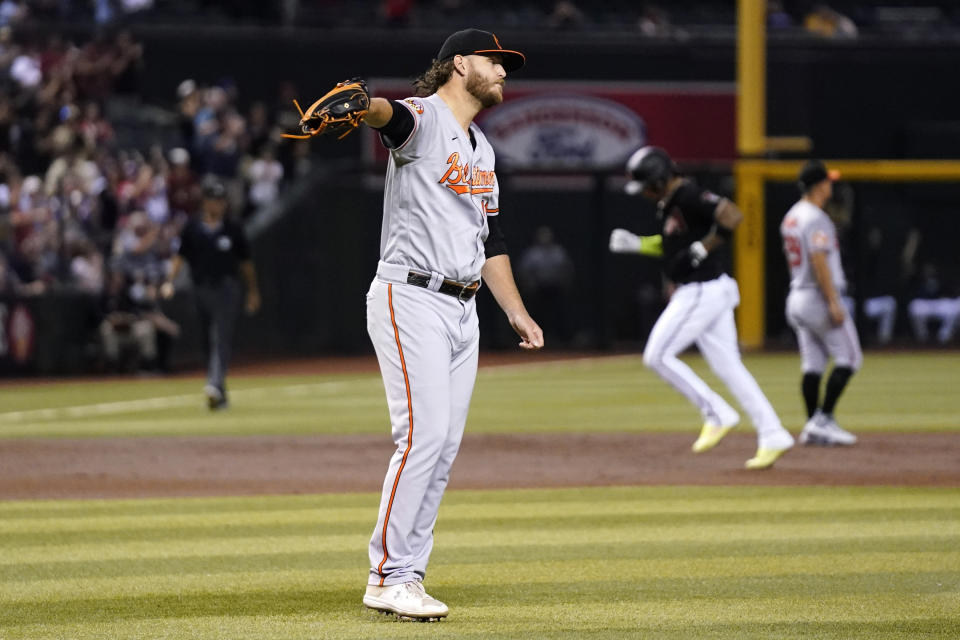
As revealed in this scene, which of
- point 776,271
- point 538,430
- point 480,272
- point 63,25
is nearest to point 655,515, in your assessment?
point 480,272

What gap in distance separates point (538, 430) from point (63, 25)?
566 inches

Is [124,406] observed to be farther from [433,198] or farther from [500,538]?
[433,198]

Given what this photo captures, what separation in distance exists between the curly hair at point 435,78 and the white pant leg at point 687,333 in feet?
14.9

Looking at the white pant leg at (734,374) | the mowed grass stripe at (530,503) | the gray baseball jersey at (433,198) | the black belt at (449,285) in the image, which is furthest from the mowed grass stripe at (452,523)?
the gray baseball jersey at (433,198)

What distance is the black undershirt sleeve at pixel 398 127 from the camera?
17.2ft

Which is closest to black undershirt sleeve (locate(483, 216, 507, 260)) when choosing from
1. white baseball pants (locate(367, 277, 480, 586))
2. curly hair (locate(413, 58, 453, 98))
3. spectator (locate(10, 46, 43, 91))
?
white baseball pants (locate(367, 277, 480, 586))

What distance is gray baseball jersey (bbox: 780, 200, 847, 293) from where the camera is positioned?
429 inches

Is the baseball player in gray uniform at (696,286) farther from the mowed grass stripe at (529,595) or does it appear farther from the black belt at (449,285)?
the black belt at (449,285)

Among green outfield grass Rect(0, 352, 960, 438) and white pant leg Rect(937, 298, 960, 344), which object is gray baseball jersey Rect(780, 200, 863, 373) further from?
white pant leg Rect(937, 298, 960, 344)

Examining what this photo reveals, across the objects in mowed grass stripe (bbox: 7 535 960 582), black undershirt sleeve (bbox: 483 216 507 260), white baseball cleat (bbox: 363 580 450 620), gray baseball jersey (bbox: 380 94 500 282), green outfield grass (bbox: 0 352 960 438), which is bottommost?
green outfield grass (bbox: 0 352 960 438)

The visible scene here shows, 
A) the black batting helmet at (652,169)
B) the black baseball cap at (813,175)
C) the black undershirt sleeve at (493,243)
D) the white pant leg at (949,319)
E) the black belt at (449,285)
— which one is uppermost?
the black undershirt sleeve at (493,243)

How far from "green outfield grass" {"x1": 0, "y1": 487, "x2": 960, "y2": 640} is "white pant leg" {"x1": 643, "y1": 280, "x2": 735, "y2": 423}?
109cm

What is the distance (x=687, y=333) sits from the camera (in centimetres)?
995

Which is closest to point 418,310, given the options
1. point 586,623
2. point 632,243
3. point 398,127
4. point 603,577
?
point 398,127
